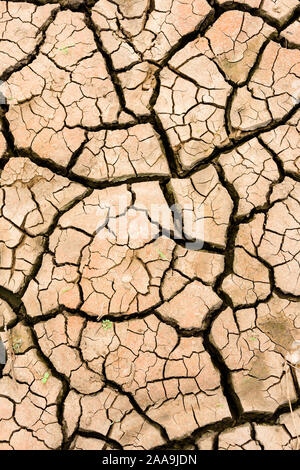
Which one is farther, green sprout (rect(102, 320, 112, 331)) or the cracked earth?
green sprout (rect(102, 320, 112, 331))

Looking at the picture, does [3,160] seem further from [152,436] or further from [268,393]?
[268,393]

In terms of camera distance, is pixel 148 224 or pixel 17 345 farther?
pixel 148 224

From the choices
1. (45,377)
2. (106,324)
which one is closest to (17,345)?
(45,377)

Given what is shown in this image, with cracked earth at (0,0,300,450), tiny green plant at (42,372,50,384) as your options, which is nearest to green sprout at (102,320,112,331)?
cracked earth at (0,0,300,450)

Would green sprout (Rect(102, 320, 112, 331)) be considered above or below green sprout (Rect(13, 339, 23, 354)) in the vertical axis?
above

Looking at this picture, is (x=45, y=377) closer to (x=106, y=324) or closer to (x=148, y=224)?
(x=106, y=324)

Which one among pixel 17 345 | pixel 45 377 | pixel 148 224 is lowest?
pixel 45 377

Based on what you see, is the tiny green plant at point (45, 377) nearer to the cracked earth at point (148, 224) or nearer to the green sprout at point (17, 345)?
the cracked earth at point (148, 224)

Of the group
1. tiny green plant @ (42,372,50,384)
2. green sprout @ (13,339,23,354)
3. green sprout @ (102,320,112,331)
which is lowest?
tiny green plant @ (42,372,50,384)

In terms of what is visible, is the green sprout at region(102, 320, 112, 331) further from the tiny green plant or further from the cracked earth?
the tiny green plant
